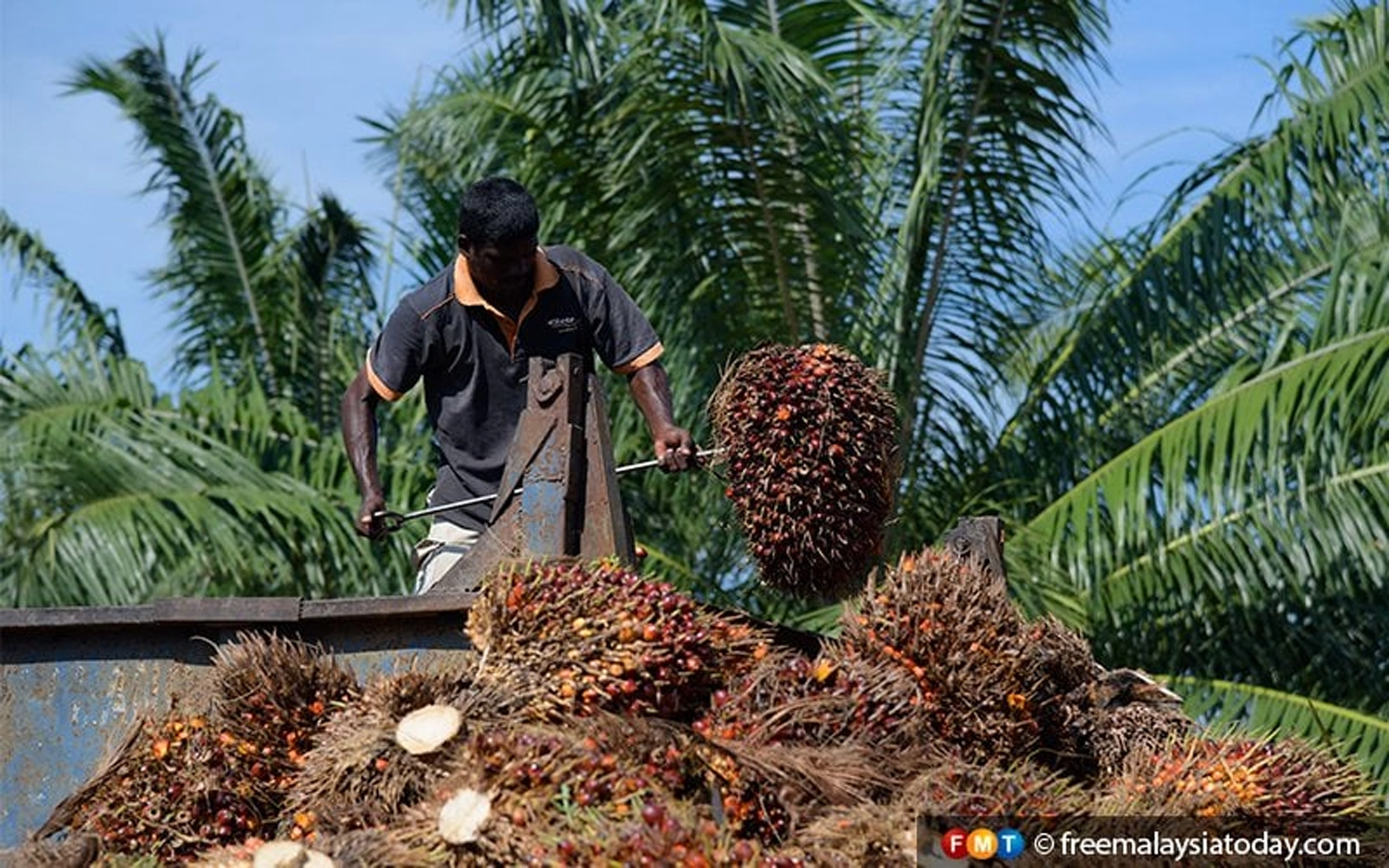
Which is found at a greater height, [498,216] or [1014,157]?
[1014,157]

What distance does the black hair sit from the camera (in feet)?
19.6

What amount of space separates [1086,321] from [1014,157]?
3.46 ft

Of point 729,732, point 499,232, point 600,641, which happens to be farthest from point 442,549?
point 729,732

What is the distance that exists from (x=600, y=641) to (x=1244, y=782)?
164 centimetres

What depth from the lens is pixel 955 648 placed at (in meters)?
5.25

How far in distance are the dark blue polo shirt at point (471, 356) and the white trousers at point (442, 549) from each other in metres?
0.04

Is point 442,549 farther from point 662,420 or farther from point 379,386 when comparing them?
point 662,420

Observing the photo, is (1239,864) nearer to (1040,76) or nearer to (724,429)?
(724,429)

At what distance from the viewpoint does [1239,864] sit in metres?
4.73

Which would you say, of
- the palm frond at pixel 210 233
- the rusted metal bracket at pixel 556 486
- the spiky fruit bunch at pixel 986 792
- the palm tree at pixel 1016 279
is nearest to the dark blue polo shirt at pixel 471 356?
the rusted metal bracket at pixel 556 486

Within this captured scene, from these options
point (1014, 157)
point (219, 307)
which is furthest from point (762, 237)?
point (219, 307)

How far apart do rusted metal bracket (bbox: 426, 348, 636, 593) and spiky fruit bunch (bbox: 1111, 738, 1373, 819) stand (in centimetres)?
152

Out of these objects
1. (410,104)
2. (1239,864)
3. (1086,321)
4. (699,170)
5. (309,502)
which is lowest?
(1239,864)

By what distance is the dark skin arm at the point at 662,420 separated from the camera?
579 centimetres
